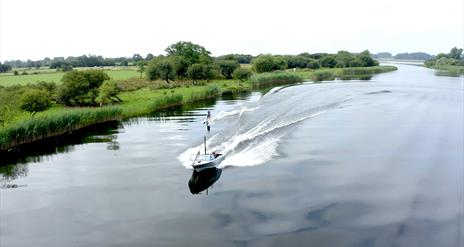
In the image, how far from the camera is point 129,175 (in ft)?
105

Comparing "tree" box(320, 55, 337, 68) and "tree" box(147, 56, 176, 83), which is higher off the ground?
"tree" box(320, 55, 337, 68)

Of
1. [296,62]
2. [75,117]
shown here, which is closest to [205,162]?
[75,117]

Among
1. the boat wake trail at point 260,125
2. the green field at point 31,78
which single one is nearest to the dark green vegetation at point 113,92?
the green field at point 31,78

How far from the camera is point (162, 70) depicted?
339 feet

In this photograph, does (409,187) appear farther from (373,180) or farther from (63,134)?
(63,134)

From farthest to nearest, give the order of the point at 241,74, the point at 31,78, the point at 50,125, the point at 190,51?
the point at 190,51, the point at 241,74, the point at 31,78, the point at 50,125

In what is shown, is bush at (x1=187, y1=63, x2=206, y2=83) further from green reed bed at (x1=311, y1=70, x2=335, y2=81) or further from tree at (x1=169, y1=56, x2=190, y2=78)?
green reed bed at (x1=311, y1=70, x2=335, y2=81)

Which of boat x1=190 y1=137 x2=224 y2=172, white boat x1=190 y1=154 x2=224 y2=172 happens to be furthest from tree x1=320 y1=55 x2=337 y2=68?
white boat x1=190 y1=154 x2=224 y2=172

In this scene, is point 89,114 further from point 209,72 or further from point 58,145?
point 209,72

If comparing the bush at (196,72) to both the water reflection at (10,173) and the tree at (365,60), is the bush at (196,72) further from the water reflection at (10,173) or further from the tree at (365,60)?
the tree at (365,60)

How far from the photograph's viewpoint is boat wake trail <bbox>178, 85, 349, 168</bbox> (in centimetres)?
3630

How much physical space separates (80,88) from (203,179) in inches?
1743

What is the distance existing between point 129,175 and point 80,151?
1122cm

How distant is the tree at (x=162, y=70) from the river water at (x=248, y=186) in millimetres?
52886
